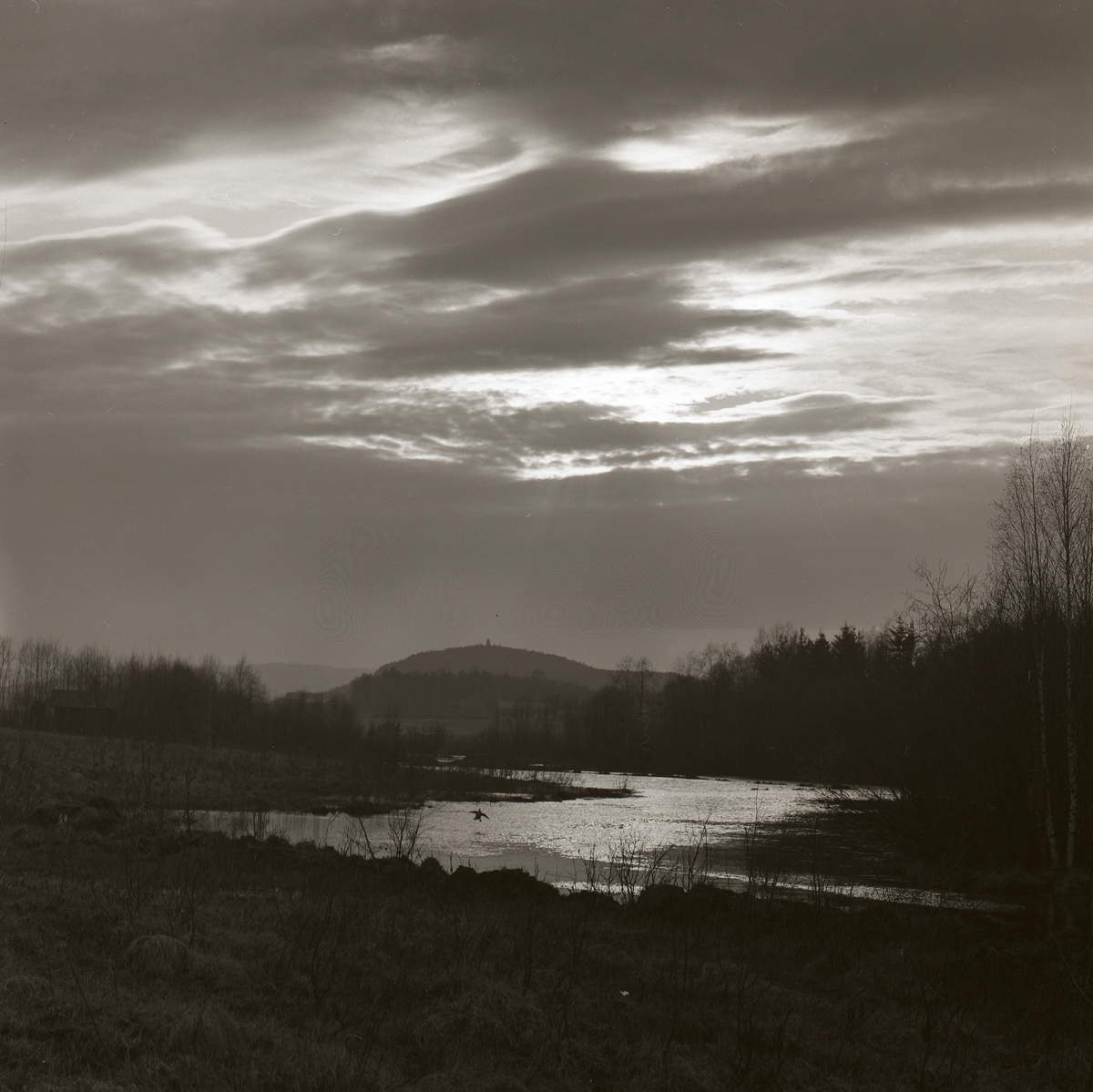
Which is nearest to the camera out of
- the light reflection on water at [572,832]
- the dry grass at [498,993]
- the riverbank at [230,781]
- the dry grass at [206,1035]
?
the dry grass at [206,1035]

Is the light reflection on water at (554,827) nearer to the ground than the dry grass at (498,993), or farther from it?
nearer to the ground

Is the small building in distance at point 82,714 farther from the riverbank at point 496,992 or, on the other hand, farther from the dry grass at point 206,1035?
the dry grass at point 206,1035

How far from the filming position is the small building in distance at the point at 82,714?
301 ft

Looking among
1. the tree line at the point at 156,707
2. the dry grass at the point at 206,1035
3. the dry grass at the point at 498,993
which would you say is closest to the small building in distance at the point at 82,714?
the tree line at the point at 156,707

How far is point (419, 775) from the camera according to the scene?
237 feet

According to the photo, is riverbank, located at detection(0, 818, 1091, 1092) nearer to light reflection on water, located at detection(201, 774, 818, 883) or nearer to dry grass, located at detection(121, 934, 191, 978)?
dry grass, located at detection(121, 934, 191, 978)

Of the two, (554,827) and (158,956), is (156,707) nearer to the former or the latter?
(554,827)

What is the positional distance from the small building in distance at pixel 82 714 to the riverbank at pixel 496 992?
241ft

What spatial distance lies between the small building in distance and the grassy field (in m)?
72.7

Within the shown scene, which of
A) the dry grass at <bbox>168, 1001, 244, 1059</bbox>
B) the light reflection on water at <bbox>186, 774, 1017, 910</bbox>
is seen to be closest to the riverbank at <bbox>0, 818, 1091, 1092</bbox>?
the dry grass at <bbox>168, 1001, 244, 1059</bbox>

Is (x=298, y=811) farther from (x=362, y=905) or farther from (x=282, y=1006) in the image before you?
(x=282, y=1006)

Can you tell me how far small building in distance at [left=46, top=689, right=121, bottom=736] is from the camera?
9181cm

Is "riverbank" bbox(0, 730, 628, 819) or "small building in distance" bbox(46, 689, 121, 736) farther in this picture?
"small building in distance" bbox(46, 689, 121, 736)

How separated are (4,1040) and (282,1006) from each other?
3.38 meters
